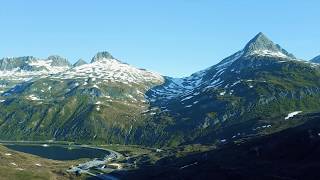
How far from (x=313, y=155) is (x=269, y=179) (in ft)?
93.6

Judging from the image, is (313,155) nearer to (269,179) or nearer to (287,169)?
(287,169)

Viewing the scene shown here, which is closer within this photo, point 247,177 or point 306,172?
point 306,172

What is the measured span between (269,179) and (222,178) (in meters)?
23.5

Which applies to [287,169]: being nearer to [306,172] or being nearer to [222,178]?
[306,172]

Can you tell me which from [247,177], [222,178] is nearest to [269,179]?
[247,177]

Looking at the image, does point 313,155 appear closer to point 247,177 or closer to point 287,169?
point 287,169

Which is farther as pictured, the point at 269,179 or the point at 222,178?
the point at 222,178

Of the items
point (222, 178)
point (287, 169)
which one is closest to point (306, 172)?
point (287, 169)

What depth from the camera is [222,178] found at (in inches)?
7869

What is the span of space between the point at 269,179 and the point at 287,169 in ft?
42.4

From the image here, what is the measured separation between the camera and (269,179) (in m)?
182

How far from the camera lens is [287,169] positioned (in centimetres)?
19100

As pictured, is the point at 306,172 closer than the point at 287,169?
Yes

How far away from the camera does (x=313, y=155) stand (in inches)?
7864
